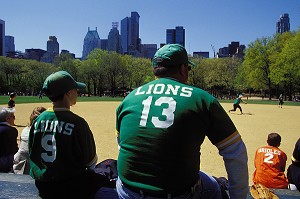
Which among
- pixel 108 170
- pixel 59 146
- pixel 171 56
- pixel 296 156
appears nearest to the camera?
pixel 171 56

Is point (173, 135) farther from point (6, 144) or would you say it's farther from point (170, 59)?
point (6, 144)

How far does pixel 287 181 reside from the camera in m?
4.70

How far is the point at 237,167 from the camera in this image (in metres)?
2.07

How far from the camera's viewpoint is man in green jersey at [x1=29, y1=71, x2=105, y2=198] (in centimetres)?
269

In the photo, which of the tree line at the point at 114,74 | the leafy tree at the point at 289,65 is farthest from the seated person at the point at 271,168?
the tree line at the point at 114,74

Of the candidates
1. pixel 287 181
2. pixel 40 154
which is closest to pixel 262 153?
pixel 287 181

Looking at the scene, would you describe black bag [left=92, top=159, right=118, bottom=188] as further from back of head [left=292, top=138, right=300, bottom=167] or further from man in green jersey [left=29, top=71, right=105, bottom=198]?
back of head [left=292, top=138, right=300, bottom=167]

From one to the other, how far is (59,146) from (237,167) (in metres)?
1.49

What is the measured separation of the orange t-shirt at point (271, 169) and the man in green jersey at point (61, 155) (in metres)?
3.06

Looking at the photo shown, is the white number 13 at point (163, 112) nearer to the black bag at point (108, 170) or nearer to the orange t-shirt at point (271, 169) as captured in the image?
the black bag at point (108, 170)

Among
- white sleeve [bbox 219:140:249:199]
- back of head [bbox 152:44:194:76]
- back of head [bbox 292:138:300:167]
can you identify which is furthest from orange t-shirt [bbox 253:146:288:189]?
back of head [bbox 152:44:194:76]

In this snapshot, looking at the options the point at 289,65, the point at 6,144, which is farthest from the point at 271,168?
the point at 289,65

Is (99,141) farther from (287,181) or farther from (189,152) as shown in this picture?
(189,152)

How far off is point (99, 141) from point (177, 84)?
10711 millimetres
